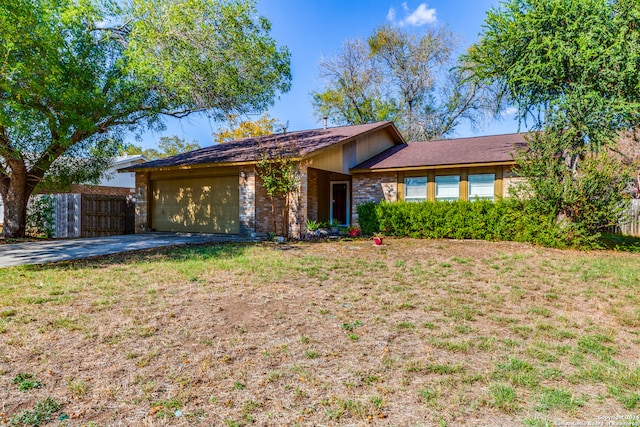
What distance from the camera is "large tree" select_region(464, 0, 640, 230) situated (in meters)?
10.2

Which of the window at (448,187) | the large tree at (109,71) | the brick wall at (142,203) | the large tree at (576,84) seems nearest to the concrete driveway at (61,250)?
the large tree at (109,71)

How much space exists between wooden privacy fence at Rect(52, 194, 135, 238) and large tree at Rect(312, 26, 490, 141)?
18877mm

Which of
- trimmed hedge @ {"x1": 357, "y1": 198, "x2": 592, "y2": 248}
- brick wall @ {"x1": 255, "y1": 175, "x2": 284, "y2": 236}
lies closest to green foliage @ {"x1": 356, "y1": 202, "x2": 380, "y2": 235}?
trimmed hedge @ {"x1": 357, "y1": 198, "x2": 592, "y2": 248}

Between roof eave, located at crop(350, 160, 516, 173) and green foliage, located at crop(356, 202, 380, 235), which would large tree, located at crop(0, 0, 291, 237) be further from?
green foliage, located at crop(356, 202, 380, 235)

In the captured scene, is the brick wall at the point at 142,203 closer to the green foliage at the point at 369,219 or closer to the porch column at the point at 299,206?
the porch column at the point at 299,206

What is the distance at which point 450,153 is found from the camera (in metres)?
14.9

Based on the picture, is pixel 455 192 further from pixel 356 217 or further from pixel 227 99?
pixel 227 99

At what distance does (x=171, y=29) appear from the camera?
34.8 feet

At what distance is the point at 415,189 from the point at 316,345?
454 inches

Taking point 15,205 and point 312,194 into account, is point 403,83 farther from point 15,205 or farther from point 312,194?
point 15,205

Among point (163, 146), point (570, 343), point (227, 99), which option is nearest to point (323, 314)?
point (570, 343)

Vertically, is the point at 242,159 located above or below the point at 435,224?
above

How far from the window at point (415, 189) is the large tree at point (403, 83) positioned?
553 inches

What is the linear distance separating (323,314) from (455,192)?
10.5 meters
